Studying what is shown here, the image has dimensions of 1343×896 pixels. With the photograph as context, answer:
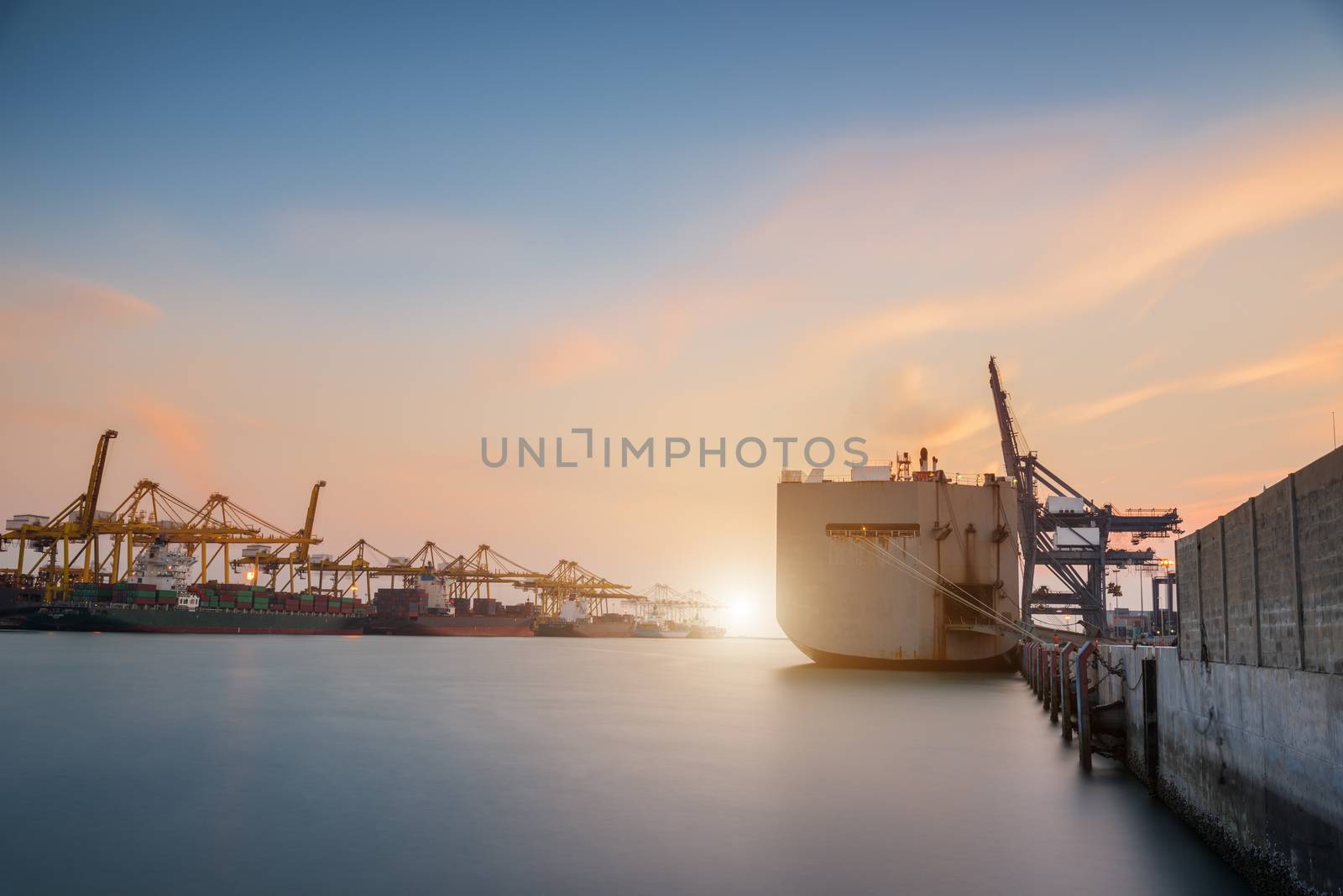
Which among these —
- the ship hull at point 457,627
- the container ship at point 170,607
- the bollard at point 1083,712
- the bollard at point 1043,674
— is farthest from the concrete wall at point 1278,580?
the ship hull at point 457,627

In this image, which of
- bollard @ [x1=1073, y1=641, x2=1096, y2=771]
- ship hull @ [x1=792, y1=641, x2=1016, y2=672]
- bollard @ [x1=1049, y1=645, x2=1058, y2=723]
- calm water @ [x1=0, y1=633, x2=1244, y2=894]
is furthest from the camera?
ship hull @ [x1=792, y1=641, x2=1016, y2=672]

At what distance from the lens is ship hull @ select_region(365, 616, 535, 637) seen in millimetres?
130250

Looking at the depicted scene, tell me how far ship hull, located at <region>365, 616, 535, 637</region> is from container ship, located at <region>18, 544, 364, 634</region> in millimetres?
10499

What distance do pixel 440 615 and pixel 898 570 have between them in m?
108

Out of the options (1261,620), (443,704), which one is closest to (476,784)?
(1261,620)

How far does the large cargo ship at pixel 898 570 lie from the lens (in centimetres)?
3916

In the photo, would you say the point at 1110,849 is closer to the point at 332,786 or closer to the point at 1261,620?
the point at 1261,620

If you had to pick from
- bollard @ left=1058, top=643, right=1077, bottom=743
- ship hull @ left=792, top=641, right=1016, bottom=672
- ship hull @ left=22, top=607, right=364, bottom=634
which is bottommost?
ship hull @ left=22, top=607, right=364, bottom=634

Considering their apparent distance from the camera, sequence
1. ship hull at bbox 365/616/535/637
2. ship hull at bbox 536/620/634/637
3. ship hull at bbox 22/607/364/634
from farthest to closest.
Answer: ship hull at bbox 536/620/634/637 → ship hull at bbox 365/616/535/637 → ship hull at bbox 22/607/364/634

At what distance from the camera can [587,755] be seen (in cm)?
2212

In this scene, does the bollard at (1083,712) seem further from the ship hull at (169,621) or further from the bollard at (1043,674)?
the ship hull at (169,621)

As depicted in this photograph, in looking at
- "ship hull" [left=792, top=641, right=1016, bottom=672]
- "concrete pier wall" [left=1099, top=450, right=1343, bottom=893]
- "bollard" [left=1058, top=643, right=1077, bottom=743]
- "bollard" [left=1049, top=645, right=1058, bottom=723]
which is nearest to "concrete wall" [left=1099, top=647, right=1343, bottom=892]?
"concrete pier wall" [left=1099, top=450, right=1343, bottom=893]

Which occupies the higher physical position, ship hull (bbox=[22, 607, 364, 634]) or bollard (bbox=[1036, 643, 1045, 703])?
bollard (bbox=[1036, 643, 1045, 703])

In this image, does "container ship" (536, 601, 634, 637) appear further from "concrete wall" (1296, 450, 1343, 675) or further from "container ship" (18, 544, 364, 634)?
"concrete wall" (1296, 450, 1343, 675)
